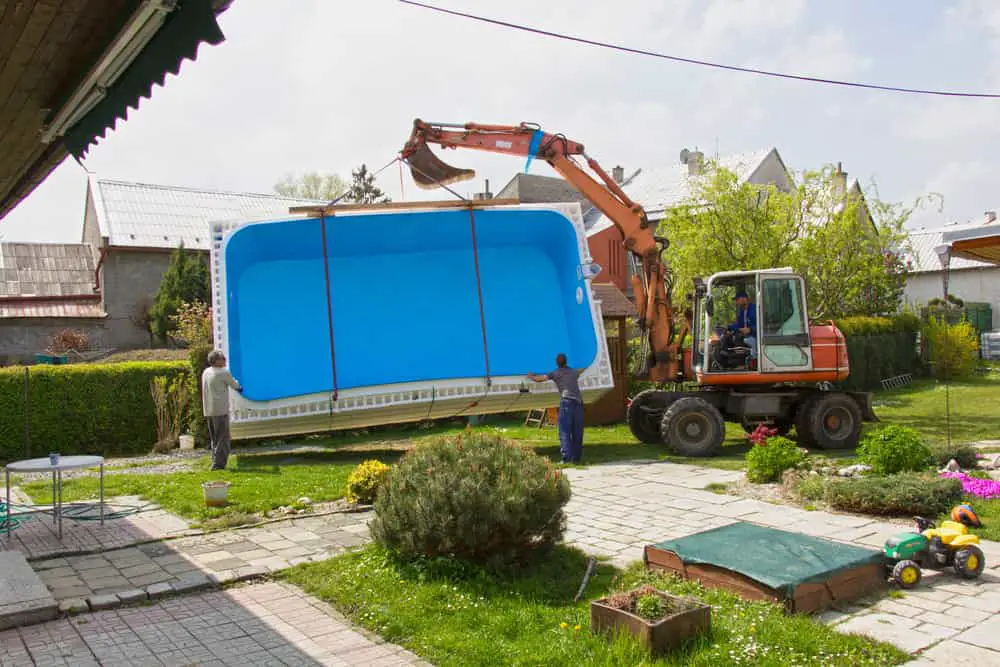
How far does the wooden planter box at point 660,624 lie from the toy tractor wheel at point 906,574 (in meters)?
1.65

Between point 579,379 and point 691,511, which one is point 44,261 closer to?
point 579,379

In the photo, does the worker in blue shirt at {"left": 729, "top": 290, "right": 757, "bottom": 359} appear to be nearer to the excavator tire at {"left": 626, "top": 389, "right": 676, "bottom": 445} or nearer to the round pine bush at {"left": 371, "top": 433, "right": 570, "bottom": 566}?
the excavator tire at {"left": 626, "top": 389, "right": 676, "bottom": 445}

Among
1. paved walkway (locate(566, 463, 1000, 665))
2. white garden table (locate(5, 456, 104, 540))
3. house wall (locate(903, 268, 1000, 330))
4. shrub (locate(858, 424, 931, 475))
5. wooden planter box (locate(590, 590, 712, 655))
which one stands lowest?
paved walkway (locate(566, 463, 1000, 665))

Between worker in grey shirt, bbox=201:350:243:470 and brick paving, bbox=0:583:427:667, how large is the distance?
553 cm

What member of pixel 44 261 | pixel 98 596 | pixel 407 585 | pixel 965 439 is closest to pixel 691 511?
pixel 407 585

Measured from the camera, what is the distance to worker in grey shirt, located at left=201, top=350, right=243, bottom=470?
11047 mm

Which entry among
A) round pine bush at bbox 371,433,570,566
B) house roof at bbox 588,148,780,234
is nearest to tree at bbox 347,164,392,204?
house roof at bbox 588,148,780,234

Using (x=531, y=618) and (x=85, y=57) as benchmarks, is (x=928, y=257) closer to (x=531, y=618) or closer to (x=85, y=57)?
(x=531, y=618)

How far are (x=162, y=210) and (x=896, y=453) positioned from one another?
26.5m

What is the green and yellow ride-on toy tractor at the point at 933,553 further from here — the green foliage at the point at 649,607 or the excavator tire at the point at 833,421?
the excavator tire at the point at 833,421

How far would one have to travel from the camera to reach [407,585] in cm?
575

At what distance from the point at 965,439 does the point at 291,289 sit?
35.2 ft

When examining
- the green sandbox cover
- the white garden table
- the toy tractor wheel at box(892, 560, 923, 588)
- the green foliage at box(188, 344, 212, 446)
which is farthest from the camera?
the green foliage at box(188, 344, 212, 446)

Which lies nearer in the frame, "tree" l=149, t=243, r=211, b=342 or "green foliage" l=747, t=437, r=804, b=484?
"green foliage" l=747, t=437, r=804, b=484
